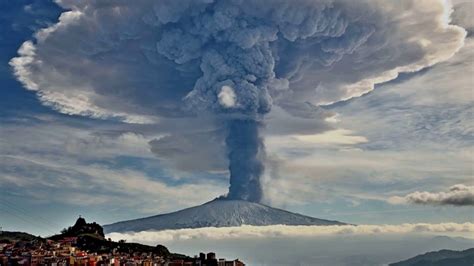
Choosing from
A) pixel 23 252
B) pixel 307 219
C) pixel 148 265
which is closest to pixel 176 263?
pixel 148 265

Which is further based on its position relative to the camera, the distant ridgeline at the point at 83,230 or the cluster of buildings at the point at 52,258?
the distant ridgeline at the point at 83,230

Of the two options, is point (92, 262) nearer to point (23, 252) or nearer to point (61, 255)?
point (61, 255)

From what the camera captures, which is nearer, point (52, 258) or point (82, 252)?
point (52, 258)

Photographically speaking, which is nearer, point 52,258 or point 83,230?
point 52,258

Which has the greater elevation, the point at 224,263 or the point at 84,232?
the point at 84,232

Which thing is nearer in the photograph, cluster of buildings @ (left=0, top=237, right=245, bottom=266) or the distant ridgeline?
cluster of buildings @ (left=0, top=237, right=245, bottom=266)

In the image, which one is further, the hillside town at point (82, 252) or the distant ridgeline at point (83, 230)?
the distant ridgeline at point (83, 230)

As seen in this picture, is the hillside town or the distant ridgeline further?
the distant ridgeline

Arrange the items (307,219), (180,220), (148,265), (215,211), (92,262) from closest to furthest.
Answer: (92,262) → (148,265) → (215,211) → (180,220) → (307,219)
